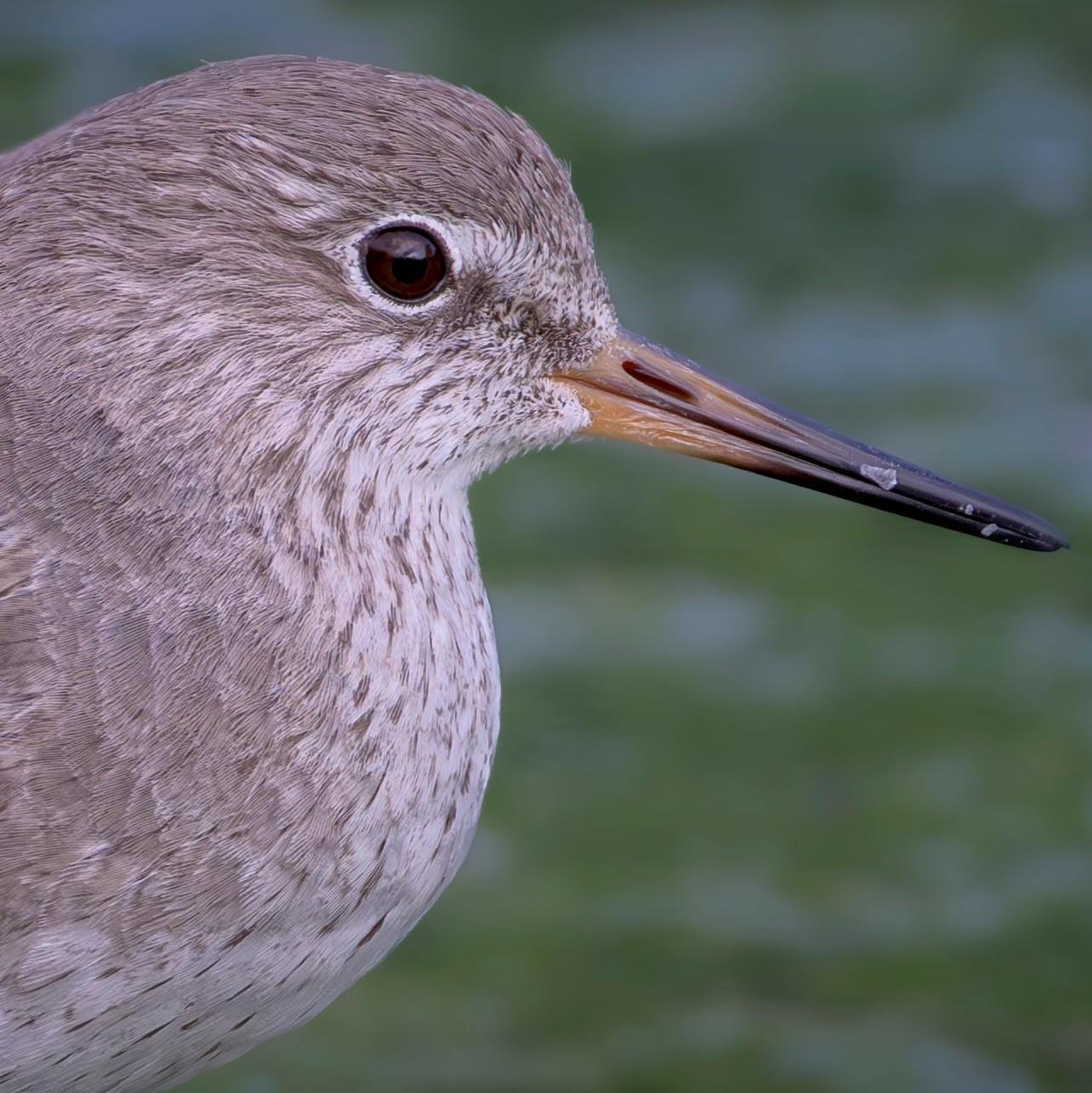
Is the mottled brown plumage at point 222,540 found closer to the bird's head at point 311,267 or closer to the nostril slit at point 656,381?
the bird's head at point 311,267

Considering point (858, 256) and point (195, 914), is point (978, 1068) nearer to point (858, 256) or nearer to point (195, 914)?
point (195, 914)

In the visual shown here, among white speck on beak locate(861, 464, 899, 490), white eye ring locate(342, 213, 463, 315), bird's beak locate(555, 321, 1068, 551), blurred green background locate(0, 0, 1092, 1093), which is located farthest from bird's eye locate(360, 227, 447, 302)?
blurred green background locate(0, 0, 1092, 1093)

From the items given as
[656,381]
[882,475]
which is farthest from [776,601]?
[656,381]

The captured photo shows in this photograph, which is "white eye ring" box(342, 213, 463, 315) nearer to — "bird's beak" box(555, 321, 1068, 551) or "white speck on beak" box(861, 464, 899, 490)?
"bird's beak" box(555, 321, 1068, 551)

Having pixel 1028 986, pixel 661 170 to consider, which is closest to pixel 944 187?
pixel 661 170

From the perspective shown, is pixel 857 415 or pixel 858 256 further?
pixel 858 256

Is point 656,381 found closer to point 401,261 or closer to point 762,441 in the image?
point 762,441
